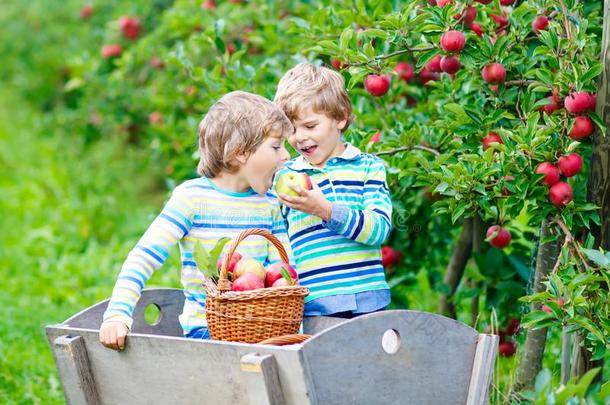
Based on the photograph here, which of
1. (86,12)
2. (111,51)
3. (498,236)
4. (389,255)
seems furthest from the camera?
(86,12)

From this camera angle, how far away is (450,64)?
316 cm

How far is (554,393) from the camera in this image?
2.29 m

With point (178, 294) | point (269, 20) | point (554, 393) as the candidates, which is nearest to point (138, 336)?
point (178, 294)

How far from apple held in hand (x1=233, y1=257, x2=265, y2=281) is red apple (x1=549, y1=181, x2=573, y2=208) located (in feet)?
3.10

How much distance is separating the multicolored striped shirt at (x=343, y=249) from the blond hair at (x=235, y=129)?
0.20m

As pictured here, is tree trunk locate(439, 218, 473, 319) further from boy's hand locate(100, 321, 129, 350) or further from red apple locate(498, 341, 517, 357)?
boy's hand locate(100, 321, 129, 350)

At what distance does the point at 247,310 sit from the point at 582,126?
1.21m

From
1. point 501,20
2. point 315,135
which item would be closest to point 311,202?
point 315,135

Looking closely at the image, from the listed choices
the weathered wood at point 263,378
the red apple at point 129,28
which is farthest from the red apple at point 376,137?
the red apple at point 129,28

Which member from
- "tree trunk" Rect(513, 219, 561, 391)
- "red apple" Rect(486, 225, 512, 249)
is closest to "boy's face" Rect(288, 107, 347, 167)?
"red apple" Rect(486, 225, 512, 249)

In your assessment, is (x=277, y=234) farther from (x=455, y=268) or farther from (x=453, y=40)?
(x=455, y=268)

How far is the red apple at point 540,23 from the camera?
3.26 meters

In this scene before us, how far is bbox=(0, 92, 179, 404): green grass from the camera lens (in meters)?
4.64

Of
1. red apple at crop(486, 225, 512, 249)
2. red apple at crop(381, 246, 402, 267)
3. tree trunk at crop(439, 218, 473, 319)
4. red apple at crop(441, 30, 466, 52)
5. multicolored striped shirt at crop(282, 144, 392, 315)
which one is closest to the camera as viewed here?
multicolored striped shirt at crop(282, 144, 392, 315)
